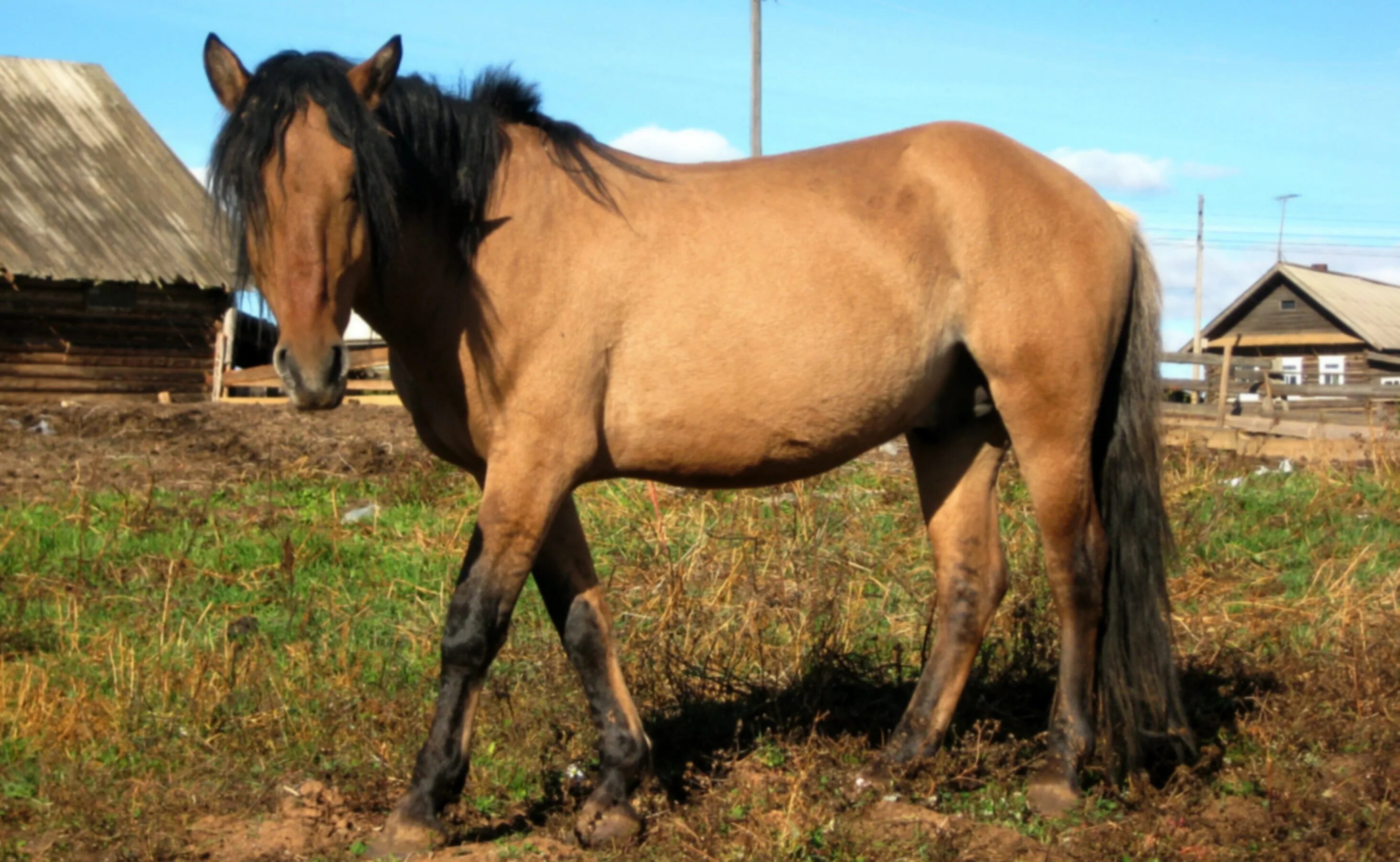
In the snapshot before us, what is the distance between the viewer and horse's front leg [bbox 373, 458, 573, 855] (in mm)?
3766

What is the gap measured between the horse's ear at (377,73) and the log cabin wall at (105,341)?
1950 cm

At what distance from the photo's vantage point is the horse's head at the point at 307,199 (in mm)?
3355

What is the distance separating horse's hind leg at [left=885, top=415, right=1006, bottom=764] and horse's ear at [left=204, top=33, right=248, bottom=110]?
2781 millimetres

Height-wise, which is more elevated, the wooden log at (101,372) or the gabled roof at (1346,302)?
the gabled roof at (1346,302)

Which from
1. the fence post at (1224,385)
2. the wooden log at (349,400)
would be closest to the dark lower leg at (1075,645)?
the fence post at (1224,385)

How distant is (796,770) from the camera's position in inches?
176

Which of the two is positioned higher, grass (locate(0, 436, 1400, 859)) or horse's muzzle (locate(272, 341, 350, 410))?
horse's muzzle (locate(272, 341, 350, 410))

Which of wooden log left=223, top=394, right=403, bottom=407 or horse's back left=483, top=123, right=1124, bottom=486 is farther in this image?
wooden log left=223, top=394, right=403, bottom=407

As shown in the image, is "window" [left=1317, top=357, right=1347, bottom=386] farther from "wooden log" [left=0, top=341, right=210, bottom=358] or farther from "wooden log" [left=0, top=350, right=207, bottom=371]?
"wooden log" [left=0, top=350, right=207, bottom=371]

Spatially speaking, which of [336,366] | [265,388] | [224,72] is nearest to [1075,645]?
[336,366]

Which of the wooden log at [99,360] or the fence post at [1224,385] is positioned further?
the wooden log at [99,360]

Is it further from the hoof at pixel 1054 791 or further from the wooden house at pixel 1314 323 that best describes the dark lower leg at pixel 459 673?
the wooden house at pixel 1314 323

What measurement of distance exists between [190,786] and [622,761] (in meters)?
1.55

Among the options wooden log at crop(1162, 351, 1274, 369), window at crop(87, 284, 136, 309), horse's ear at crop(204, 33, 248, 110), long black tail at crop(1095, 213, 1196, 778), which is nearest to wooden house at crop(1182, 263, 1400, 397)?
wooden log at crop(1162, 351, 1274, 369)
